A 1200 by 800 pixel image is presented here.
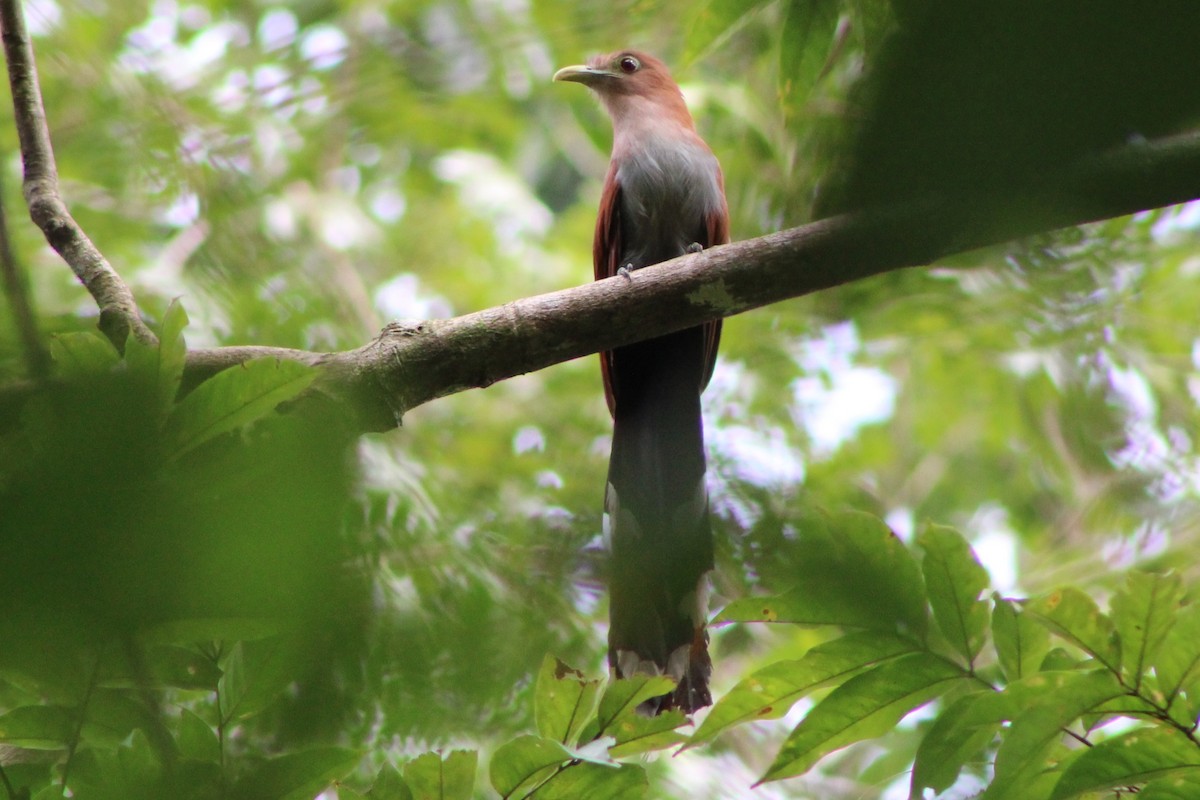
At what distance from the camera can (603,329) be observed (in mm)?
2141

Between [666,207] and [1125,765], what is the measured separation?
106 inches

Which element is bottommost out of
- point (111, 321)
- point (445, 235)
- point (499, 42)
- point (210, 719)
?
point (210, 719)

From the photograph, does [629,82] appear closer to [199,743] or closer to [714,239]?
[714,239]

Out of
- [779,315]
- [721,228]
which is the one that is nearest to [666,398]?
[721,228]

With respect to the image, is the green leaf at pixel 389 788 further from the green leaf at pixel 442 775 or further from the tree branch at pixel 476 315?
the tree branch at pixel 476 315

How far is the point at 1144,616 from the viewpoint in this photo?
1.35 metres

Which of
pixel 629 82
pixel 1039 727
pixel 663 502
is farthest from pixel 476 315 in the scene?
pixel 629 82

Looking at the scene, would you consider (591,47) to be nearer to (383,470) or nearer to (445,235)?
(445,235)

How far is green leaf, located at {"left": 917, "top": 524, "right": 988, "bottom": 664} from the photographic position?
4.83 feet

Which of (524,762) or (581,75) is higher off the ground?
(581,75)

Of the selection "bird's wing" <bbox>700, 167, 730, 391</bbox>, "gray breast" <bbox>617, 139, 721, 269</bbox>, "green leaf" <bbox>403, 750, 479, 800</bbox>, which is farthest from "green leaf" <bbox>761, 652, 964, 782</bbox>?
"gray breast" <bbox>617, 139, 721, 269</bbox>

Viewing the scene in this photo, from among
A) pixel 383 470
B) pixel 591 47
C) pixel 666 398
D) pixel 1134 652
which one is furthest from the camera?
pixel 591 47

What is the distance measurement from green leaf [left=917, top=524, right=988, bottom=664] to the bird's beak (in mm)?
3280

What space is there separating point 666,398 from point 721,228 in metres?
0.70
